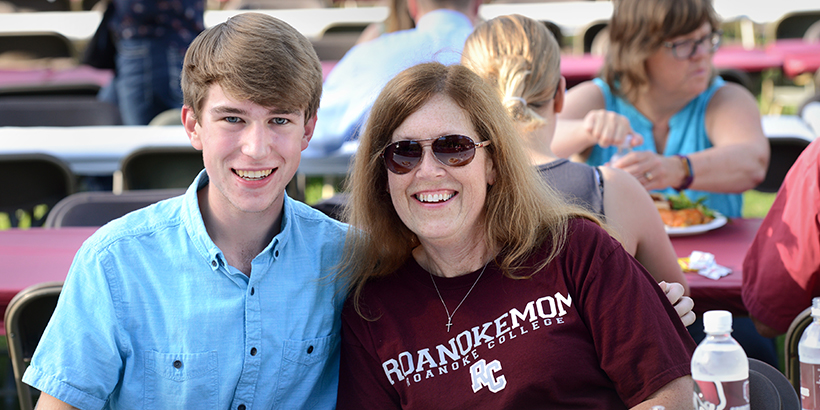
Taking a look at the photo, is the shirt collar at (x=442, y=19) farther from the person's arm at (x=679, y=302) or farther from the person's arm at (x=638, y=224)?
the person's arm at (x=679, y=302)

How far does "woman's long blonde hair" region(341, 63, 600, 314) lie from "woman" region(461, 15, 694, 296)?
10.7 inches

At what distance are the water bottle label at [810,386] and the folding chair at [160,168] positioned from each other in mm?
2966

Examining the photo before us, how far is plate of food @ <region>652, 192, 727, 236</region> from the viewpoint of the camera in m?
2.87

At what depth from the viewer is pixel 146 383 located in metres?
1.80

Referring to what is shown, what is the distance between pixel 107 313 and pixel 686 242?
2102 millimetres

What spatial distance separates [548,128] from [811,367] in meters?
1.19

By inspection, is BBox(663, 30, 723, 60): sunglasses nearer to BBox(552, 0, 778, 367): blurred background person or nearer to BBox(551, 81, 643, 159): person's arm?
BBox(552, 0, 778, 367): blurred background person

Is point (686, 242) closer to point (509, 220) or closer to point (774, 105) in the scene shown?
point (509, 220)

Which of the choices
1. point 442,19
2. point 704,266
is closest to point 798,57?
point 442,19

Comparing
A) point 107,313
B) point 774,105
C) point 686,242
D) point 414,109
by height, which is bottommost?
point 774,105

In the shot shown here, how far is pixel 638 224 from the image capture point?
2.25 metres

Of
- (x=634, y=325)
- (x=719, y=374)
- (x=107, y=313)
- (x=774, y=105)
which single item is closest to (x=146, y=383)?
(x=107, y=313)

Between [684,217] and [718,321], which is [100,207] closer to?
[684,217]

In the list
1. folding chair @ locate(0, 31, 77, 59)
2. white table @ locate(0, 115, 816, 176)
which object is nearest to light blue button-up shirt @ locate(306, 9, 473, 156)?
white table @ locate(0, 115, 816, 176)
